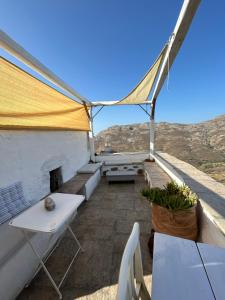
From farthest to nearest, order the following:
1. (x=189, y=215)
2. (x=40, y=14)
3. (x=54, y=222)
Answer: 1. (x=40, y=14)
2. (x=189, y=215)
3. (x=54, y=222)

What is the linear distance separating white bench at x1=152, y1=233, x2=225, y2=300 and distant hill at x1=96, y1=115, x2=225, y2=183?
3.11 m

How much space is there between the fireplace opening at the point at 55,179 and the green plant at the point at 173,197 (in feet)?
7.63

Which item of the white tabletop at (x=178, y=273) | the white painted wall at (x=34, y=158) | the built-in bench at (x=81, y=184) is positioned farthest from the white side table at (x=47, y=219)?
the built-in bench at (x=81, y=184)

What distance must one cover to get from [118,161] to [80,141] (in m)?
1.89

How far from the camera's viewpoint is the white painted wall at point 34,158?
2.19 metres

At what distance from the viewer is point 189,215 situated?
6.28 feet

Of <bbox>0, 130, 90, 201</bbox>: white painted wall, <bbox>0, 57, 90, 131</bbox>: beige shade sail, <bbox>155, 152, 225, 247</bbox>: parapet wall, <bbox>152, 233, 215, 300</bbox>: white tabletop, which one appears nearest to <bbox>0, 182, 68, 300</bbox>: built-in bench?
<bbox>0, 130, 90, 201</bbox>: white painted wall

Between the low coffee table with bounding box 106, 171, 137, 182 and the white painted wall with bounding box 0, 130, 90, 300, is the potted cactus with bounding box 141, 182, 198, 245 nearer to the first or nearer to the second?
the white painted wall with bounding box 0, 130, 90, 300

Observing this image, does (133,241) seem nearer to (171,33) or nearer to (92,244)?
(92,244)

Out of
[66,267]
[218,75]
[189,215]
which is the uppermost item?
[218,75]

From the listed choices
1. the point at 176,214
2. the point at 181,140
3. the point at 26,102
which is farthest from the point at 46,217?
the point at 181,140

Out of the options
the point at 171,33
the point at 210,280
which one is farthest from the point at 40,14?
the point at 210,280

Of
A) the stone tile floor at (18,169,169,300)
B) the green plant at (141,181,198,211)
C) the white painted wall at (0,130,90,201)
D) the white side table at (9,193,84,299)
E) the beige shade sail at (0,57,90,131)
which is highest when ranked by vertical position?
the beige shade sail at (0,57,90,131)

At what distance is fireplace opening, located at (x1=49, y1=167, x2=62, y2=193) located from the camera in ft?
11.8
